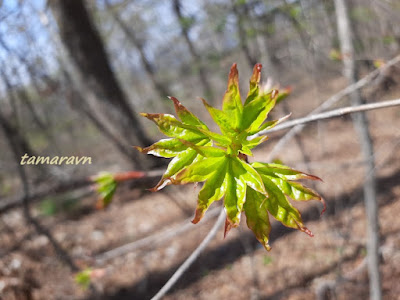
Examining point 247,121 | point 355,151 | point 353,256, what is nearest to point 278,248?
point 353,256

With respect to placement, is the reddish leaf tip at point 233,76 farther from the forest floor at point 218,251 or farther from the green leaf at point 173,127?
the forest floor at point 218,251

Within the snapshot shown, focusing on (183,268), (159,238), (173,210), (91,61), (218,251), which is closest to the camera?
(183,268)

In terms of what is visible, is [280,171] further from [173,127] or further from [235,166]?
[173,127]

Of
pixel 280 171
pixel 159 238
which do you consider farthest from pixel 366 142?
pixel 280 171

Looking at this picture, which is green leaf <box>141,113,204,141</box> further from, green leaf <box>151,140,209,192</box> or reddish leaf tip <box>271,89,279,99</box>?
reddish leaf tip <box>271,89,279,99</box>

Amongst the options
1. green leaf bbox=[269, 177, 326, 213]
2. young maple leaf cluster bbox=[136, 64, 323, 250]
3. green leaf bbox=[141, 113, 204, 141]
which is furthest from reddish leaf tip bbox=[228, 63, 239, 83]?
green leaf bbox=[269, 177, 326, 213]
